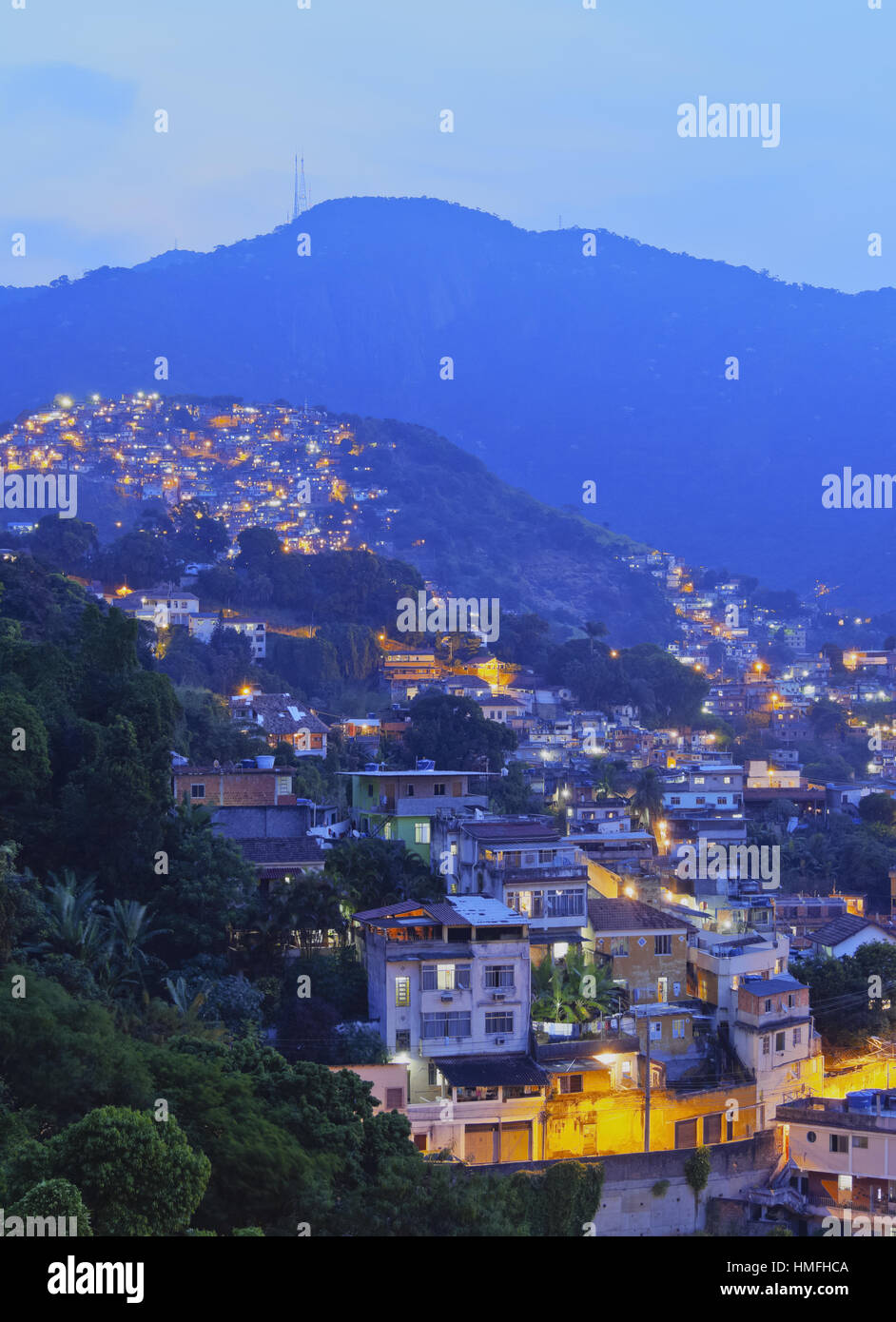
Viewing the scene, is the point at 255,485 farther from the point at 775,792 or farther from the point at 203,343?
the point at 203,343

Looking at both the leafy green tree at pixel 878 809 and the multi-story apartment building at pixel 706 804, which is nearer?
the multi-story apartment building at pixel 706 804

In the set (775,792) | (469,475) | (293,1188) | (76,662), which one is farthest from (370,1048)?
(469,475)

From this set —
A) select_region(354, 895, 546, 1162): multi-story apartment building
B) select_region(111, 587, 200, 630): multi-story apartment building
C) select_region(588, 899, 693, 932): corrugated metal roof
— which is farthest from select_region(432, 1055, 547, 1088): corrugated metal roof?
select_region(111, 587, 200, 630): multi-story apartment building

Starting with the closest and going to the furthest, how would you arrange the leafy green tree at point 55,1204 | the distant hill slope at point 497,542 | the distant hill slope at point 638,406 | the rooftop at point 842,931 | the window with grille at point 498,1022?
the leafy green tree at point 55,1204, the window with grille at point 498,1022, the rooftop at point 842,931, the distant hill slope at point 497,542, the distant hill slope at point 638,406

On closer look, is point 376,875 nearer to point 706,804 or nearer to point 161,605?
point 706,804

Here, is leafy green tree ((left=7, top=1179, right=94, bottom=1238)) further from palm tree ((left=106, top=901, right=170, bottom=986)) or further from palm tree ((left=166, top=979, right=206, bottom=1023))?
palm tree ((left=106, top=901, right=170, bottom=986))

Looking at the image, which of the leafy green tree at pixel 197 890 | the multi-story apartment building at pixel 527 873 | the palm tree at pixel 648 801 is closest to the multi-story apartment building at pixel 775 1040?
the multi-story apartment building at pixel 527 873

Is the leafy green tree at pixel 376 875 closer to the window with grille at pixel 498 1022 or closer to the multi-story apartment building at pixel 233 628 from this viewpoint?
the window with grille at pixel 498 1022
